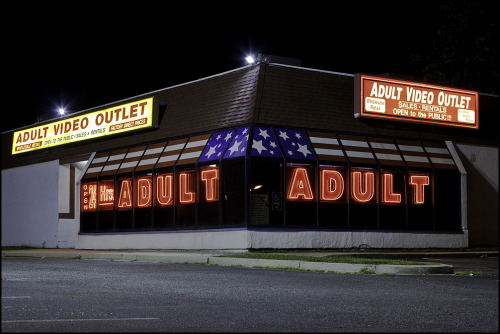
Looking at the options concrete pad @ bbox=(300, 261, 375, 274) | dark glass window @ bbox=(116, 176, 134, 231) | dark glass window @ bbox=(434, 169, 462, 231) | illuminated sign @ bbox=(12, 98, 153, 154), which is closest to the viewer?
concrete pad @ bbox=(300, 261, 375, 274)

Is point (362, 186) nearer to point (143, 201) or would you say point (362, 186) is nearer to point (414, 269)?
point (143, 201)

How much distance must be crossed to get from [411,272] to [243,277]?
3.73 meters

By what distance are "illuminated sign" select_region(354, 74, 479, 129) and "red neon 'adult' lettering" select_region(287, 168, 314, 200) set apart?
11.0 feet

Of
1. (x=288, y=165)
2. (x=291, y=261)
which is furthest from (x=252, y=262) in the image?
(x=288, y=165)

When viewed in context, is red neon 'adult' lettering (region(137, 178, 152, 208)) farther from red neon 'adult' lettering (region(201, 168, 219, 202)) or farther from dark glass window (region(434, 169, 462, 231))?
dark glass window (region(434, 169, 462, 231))

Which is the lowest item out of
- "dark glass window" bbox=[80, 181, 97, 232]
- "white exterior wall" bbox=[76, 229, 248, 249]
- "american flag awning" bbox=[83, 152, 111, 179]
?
"white exterior wall" bbox=[76, 229, 248, 249]

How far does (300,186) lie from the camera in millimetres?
25000

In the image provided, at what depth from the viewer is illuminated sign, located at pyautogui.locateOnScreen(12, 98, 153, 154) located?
96.5ft

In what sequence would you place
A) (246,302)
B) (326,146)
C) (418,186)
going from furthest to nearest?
(418,186), (326,146), (246,302)

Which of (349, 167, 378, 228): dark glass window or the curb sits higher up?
(349, 167, 378, 228): dark glass window

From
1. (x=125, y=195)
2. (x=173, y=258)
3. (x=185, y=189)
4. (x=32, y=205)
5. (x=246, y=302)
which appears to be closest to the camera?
(x=246, y=302)

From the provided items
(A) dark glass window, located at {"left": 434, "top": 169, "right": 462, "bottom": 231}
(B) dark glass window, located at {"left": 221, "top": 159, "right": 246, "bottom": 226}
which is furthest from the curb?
(A) dark glass window, located at {"left": 434, "top": 169, "right": 462, "bottom": 231}

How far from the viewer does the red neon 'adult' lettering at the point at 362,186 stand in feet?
85.5

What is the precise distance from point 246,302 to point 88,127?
2379 cm
